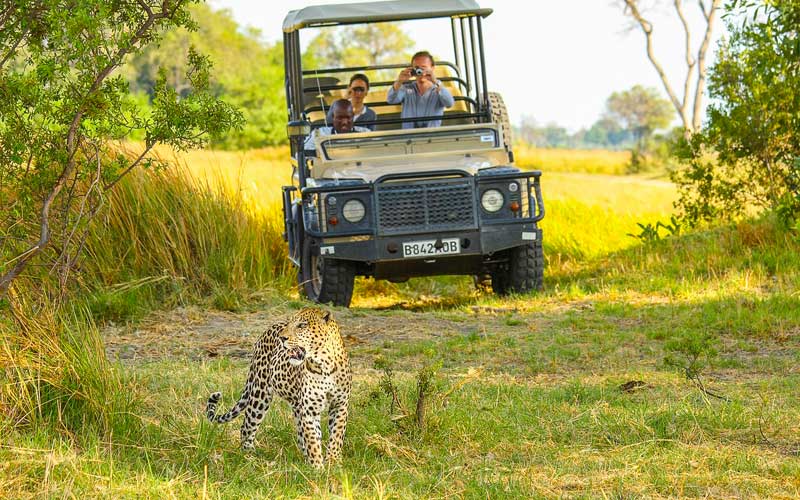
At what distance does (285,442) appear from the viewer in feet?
15.5

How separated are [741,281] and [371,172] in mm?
3041

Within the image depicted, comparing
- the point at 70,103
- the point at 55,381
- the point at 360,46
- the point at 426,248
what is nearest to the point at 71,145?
the point at 70,103

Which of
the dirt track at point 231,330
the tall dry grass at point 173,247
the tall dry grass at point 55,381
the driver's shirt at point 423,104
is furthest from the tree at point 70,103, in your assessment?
the driver's shirt at point 423,104

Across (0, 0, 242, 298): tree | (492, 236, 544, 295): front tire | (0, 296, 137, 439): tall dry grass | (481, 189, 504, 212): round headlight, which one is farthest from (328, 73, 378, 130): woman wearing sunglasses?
(0, 296, 137, 439): tall dry grass

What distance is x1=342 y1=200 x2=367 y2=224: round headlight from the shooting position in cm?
878

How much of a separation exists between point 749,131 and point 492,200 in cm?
382

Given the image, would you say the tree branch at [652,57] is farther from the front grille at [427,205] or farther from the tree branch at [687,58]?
the front grille at [427,205]

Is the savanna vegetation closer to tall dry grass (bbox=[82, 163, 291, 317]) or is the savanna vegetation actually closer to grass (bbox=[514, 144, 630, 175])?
tall dry grass (bbox=[82, 163, 291, 317])

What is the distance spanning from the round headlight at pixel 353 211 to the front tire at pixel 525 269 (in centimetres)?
135

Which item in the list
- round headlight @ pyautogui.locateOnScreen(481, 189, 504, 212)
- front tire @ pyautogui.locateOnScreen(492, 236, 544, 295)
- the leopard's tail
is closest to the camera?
the leopard's tail

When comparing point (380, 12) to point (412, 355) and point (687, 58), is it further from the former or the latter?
point (687, 58)

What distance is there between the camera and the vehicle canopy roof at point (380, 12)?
9.69 meters

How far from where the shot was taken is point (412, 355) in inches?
280

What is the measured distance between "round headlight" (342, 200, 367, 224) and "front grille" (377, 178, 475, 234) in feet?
0.47
